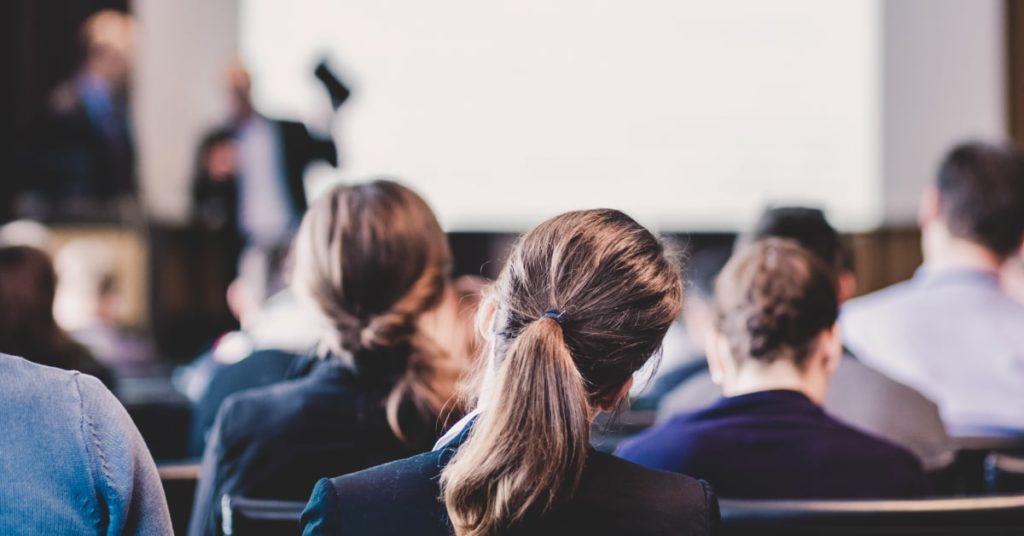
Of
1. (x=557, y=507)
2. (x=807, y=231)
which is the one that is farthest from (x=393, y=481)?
(x=807, y=231)

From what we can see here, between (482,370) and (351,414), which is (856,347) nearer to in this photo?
(351,414)

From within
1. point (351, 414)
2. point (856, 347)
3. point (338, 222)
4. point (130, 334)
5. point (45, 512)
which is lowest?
point (130, 334)

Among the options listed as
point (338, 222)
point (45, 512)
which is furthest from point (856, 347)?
point (45, 512)

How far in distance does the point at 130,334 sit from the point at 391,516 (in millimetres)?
4839

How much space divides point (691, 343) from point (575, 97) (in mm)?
2674

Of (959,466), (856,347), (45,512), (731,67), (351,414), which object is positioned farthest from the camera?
(731,67)

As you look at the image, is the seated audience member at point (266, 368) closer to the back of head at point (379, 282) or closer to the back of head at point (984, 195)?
the back of head at point (379, 282)

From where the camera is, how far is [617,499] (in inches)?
46.5

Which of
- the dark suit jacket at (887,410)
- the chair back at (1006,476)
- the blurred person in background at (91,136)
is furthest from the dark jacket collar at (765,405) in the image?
the blurred person in background at (91,136)

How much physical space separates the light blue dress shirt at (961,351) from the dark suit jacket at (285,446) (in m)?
1.29

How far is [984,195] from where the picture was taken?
2.74 meters

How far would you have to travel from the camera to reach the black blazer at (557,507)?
1.16 m

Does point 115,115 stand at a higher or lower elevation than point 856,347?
higher

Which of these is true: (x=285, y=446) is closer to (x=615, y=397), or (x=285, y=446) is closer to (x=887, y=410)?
(x=615, y=397)
